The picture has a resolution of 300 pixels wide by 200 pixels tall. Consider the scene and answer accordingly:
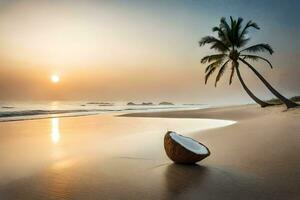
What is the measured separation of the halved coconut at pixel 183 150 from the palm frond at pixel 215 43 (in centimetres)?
1411

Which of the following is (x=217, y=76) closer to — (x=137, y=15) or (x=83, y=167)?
(x=137, y=15)

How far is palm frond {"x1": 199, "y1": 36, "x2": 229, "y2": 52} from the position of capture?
17.5 metres

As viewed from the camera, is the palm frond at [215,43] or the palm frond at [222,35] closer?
the palm frond at [215,43]

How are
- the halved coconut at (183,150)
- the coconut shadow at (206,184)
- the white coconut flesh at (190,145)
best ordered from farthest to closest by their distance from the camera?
the white coconut flesh at (190,145) < the halved coconut at (183,150) < the coconut shadow at (206,184)

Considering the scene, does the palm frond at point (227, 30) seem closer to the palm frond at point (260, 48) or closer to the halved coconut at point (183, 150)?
the palm frond at point (260, 48)

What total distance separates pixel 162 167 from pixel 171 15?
9.26 m

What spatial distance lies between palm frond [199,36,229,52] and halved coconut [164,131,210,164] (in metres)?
14.1

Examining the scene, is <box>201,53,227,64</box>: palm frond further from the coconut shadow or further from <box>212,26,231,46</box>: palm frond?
the coconut shadow

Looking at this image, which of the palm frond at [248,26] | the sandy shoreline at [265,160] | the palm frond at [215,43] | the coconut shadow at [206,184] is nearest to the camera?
the coconut shadow at [206,184]

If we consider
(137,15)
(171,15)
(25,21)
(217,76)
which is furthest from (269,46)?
(25,21)

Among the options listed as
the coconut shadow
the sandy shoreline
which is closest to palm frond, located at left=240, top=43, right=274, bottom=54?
the sandy shoreline

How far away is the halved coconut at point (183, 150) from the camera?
3832 millimetres

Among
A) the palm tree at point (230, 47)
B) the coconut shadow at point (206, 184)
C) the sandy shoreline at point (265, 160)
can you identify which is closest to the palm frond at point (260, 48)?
the palm tree at point (230, 47)

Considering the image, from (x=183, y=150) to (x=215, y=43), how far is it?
14873 mm
